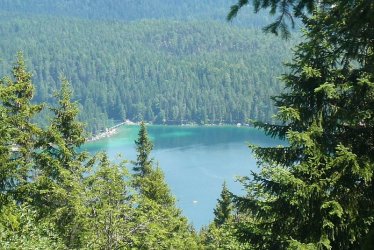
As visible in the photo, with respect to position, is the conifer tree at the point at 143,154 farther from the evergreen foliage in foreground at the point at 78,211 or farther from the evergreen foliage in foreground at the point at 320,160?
the evergreen foliage in foreground at the point at 320,160

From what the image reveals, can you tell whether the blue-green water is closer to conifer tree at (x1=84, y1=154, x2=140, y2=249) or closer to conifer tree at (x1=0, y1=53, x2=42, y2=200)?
conifer tree at (x1=0, y1=53, x2=42, y2=200)

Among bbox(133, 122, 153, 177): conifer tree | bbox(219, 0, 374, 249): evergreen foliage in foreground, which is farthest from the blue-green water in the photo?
bbox(219, 0, 374, 249): evergreen foliage in foreground

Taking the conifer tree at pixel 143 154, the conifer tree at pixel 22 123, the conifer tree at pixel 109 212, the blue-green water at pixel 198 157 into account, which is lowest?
the blue-green water at pixel 198 157

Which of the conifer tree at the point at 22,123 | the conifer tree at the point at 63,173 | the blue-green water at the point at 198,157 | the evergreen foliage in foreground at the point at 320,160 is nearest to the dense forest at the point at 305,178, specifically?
the evergreen foliage in foreground at the point at 320,160

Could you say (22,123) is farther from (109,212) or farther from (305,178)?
(305,178)

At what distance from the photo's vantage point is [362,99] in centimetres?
824

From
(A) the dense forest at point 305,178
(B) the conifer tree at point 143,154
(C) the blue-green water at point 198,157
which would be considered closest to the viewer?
(A) the dense forest at point 305,178

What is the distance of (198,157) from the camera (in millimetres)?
101250

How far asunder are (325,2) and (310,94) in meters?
2.75

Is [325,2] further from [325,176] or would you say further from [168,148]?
[168,148]

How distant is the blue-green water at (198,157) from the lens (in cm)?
6662

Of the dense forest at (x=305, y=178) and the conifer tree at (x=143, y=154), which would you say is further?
the conifer tree at (x=143, y=154)

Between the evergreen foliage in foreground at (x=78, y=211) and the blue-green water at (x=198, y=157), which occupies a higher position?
the evergreen foliage in foreground at (x=78, y=211)

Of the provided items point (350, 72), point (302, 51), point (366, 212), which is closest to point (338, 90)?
point (350, 72)
